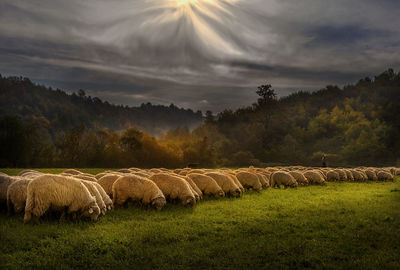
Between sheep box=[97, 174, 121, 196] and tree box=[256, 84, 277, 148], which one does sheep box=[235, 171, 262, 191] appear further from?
tree box=[256, 84, 277, 148]

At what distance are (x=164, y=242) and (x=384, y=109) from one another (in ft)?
490

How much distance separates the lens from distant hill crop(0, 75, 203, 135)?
99.3m

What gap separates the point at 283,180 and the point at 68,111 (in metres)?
112

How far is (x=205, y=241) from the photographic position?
778 centimetres

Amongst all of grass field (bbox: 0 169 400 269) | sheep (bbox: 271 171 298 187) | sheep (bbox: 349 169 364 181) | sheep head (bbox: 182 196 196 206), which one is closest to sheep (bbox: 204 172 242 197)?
sheep head (bbox: 182 196 196 206)

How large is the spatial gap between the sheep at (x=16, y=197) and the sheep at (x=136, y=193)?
3.15 meters

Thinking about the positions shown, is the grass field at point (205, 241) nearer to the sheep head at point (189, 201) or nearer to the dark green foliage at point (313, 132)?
the sheep head at point (189, 201)

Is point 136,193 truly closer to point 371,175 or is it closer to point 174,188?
point 174,188

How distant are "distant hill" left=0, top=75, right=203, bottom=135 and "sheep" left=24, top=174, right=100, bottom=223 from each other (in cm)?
7713

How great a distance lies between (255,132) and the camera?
385 ft

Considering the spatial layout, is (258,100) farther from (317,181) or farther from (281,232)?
(281,232)

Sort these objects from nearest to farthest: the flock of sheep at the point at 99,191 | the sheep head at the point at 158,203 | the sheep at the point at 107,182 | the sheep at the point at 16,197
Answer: the flock of sheep at the point at 99,191 < the sheep at the point at 16,197 < the sheep head at the point at 158,203 < the sheep at the point at 107,182

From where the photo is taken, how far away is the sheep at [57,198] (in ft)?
28.0

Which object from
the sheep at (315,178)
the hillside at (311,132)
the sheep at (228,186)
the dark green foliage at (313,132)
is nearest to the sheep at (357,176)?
the sheep at (315,178)
